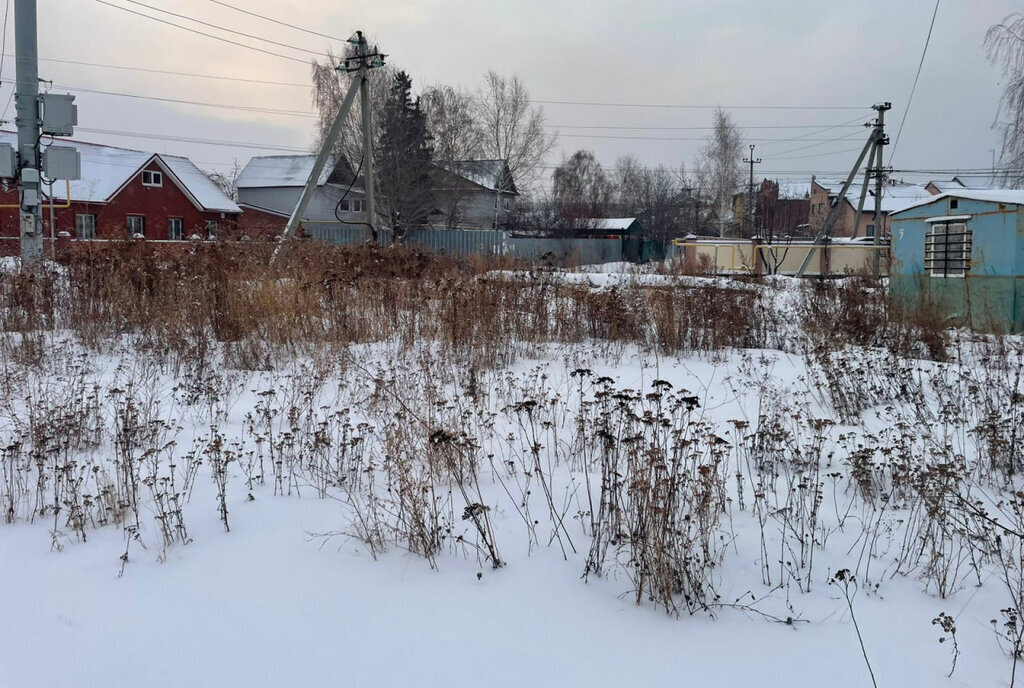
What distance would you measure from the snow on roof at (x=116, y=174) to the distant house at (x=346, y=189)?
100 inches

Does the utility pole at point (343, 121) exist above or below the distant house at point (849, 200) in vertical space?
below

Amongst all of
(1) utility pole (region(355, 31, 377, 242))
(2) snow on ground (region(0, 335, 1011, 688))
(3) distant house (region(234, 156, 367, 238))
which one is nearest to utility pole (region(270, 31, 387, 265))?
(1) utility pole (region(355, 31, 377, 242))

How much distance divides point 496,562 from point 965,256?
32.1ft

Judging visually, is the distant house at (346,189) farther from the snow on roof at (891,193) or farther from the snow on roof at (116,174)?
the snow on roof at (891,193)

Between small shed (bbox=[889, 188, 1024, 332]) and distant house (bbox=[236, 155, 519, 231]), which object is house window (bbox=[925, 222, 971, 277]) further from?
distant house (bbox=[236, 155, 519, 231])

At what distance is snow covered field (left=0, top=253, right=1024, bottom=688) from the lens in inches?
97.0

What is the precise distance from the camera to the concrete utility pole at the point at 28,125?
9.05 meters

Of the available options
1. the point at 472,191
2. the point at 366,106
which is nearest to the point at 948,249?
the point at 366,106

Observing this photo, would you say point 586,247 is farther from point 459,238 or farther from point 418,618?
point 418,618

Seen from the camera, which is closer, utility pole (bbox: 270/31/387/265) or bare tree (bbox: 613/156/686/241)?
utility pole (bbox: 270/31/387/265)

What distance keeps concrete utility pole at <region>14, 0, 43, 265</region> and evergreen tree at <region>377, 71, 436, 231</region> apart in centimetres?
2525

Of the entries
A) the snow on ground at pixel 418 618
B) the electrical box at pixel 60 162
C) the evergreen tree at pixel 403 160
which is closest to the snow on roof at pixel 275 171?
the evergreen tree at pixel 403 160

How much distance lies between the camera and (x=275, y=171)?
148 ft

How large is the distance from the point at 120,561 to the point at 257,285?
15.6 ft
